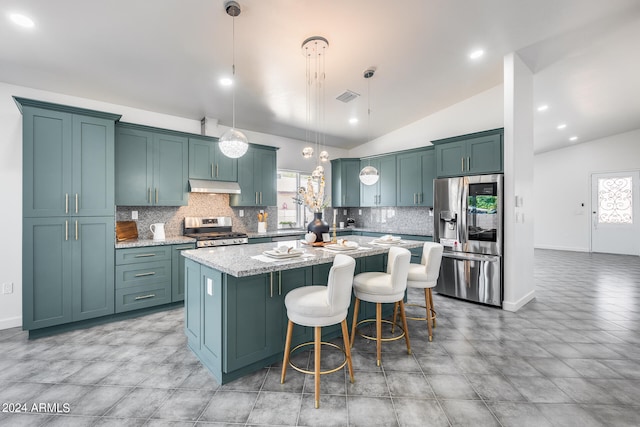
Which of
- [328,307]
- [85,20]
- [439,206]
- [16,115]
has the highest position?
[85,20]

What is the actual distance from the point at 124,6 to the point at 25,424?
302 centimetres

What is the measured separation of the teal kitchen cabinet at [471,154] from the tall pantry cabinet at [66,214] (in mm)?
4646

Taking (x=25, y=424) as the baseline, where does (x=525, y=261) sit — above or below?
above

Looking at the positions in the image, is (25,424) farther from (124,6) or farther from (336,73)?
(336,73)

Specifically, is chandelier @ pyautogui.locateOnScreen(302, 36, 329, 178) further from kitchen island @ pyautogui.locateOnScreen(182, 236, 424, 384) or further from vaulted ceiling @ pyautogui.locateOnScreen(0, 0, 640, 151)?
kitchen island @ pyautogui.locateOnScreen(182, 236, 424, 384)

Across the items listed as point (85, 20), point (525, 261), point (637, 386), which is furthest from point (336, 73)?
point (637, 386)

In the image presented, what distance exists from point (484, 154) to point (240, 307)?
389 centimetres

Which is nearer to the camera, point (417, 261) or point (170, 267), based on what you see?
point (170, 267)

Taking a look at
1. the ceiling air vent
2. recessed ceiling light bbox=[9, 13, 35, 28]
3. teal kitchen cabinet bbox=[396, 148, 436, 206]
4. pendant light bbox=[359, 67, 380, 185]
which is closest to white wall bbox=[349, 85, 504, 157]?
teal kitchen cabinet bbox=[396, 148, 436, 206]

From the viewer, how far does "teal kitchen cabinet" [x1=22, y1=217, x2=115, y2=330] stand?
288 centimetres

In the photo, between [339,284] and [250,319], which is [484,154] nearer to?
[339,284]

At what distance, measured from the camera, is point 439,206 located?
438cm

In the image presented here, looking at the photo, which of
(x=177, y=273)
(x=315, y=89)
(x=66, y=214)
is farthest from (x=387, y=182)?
(x=66, y=214)

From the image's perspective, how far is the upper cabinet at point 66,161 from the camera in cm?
287
